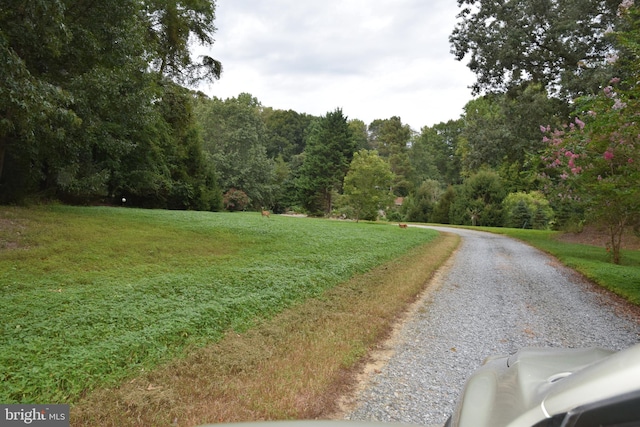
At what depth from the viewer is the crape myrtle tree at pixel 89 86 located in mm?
7578

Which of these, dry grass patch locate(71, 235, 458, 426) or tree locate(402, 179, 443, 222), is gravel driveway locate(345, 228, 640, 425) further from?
tree locate(402, 179, 443, 222)

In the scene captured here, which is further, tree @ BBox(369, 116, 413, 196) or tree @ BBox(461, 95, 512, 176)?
tree @ BBox(369, 116, 413, 196)

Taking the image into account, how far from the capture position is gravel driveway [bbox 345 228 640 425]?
317 centimetres

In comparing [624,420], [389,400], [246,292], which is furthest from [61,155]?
[624,420]

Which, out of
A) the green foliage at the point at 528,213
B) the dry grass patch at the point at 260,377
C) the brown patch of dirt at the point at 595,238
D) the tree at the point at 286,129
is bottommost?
the dry grass patch at the point at 260,377

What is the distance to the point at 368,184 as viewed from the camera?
96.3 ft

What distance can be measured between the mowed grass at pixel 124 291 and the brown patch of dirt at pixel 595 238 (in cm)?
1400

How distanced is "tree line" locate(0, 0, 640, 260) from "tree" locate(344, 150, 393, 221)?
11 centimetres

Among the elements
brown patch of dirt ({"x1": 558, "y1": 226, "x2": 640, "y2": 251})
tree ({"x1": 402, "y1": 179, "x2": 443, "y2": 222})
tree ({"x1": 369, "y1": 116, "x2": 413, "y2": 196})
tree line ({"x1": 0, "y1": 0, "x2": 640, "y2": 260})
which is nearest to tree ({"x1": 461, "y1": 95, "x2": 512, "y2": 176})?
tree line ({"x1": 0, "y1": 0, "x2": 640, "y2": 260})

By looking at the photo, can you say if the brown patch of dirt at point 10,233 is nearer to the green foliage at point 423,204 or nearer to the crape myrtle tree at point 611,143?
the crape myrtle tree at point 611,143

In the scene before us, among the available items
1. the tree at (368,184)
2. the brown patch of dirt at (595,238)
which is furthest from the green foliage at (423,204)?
the brown patch of dirt at (595,238)

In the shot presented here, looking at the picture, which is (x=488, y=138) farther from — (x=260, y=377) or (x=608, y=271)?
(x=260, y=377)

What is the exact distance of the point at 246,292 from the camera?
5836 millimetres

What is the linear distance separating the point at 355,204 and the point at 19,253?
966 inches
